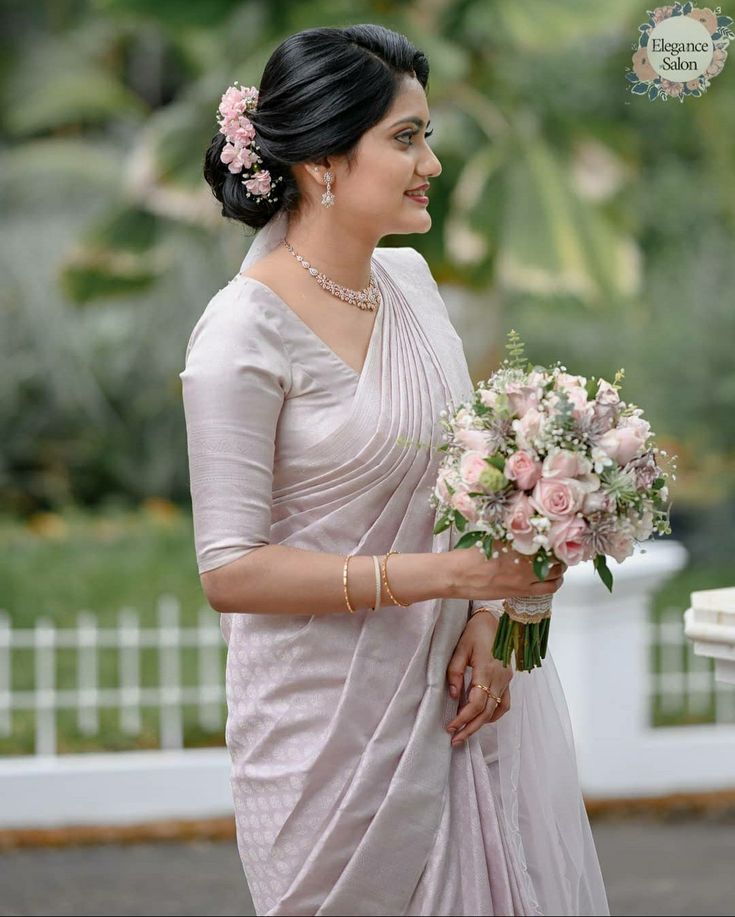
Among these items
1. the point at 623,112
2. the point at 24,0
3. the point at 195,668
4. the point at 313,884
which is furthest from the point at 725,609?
the point at 24,0

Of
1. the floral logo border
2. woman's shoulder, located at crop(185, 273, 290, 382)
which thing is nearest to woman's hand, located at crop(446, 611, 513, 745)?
woman's shoulder, located at crop(185, 273, 290, 382)

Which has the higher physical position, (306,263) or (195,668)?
(306,263)

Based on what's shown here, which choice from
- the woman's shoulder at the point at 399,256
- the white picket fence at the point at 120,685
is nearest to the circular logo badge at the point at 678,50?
the woman's shoulder at the point at 399,256

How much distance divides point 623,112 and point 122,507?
5.67 metres

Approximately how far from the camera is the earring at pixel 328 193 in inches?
95.6

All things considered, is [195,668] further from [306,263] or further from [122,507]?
[306,263]

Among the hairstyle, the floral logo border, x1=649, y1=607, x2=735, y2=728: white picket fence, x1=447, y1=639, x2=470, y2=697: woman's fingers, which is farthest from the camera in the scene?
x1=649, y1=607, x2=735, y2=728: white picket fence

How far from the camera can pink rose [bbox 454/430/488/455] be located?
220 centimetres

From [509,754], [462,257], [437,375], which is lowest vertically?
[509,754]

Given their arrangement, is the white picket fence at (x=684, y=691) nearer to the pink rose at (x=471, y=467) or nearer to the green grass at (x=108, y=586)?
the green grass at (x=108, y=586)

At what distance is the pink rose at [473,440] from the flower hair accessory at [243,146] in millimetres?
586

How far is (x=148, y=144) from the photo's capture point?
877 centimetres

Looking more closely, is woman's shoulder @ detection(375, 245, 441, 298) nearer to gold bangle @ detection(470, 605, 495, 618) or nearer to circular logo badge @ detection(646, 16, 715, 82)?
gold bangle @ detection(470, 605, 495, 618)

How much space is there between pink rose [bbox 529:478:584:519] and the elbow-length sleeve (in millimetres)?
439
